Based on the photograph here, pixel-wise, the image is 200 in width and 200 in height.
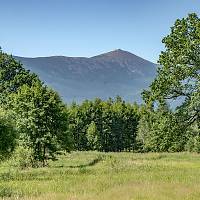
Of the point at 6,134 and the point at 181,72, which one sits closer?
the point at 181,72

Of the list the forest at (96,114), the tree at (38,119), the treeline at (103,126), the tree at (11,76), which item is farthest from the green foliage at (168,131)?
the treeline at (103,126)

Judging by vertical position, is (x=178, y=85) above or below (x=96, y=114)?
below

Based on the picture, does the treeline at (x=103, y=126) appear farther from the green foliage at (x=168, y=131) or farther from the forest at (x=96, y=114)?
the green foliage at (x=168, y=131)

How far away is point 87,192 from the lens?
24.6 metres

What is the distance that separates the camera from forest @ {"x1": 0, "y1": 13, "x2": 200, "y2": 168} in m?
32.2

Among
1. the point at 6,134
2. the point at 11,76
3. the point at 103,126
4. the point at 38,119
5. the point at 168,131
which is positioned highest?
the point at 11,76

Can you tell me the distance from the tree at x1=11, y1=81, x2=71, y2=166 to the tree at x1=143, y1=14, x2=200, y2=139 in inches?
1126

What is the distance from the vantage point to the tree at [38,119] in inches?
2324

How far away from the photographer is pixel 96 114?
5379 inches

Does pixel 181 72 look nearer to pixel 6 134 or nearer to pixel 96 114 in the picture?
pixel 6 134

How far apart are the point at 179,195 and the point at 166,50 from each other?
13.1 meters

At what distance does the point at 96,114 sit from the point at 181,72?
344 ft

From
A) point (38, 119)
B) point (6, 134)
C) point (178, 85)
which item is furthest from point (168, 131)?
point (38, 119)

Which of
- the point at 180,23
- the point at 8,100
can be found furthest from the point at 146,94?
the point at 8,100
